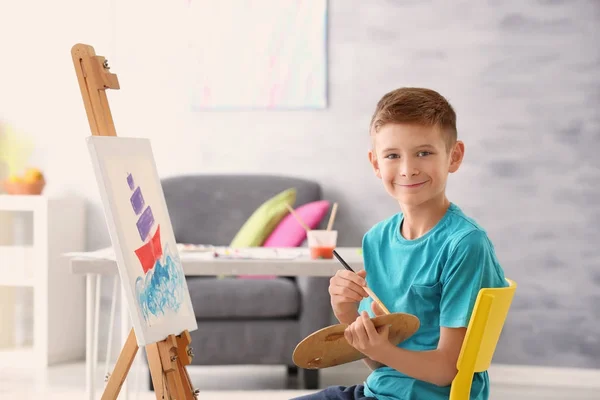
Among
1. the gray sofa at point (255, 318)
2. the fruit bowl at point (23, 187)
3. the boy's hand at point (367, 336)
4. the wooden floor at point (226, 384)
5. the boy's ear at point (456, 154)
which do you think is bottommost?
the wooden floor at point (226, 384)

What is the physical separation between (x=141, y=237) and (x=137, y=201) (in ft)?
0.30

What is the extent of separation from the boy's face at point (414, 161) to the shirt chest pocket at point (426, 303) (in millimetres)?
158

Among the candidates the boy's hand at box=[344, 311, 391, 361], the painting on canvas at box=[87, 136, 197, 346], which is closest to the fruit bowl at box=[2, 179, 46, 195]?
the painting on canvas at box=[87, 136, 197, 346]

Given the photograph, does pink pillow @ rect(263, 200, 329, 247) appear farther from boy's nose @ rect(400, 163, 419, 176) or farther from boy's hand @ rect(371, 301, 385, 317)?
boy's nose @ rect(400, 163, 419, 176)

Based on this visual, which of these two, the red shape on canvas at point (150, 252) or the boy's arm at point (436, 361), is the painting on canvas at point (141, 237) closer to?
the red shape on canvas at point (150, 252)

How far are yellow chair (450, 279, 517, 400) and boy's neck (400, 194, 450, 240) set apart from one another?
0.20 meters

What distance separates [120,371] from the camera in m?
2.10

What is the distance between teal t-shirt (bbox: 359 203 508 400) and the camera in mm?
1501

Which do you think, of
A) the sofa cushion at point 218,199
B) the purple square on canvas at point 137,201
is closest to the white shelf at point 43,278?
the sofa cushion at point 218,199

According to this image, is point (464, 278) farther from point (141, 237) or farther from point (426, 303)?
point (141, 237)

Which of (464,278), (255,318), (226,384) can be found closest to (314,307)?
(255,318)

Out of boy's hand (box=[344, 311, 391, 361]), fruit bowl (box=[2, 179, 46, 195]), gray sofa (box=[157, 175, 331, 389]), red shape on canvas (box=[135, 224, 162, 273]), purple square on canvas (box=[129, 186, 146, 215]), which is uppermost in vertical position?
fruit bowl (box=[2, 179, 46, 195])

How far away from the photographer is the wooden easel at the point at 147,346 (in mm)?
1890

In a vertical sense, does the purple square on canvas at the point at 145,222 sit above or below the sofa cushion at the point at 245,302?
above
